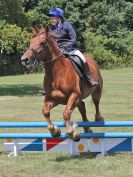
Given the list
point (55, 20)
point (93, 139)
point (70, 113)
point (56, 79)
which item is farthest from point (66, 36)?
point (93, 139)

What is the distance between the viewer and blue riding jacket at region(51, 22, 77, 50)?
912 cm

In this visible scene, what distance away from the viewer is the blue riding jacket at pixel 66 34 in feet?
29.9

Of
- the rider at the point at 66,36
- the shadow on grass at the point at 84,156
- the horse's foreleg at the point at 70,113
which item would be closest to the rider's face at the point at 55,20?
the rider at the point at 66,36

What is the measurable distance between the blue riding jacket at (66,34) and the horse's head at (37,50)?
21.3 inches

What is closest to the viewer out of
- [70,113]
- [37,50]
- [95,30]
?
[37,50]

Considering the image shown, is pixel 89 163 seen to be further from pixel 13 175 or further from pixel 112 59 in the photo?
pixel 112 59

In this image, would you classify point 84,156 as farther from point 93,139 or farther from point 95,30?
point 95,30

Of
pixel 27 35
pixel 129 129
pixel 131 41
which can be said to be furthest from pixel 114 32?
pixel 129 129

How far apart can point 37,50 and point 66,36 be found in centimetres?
113

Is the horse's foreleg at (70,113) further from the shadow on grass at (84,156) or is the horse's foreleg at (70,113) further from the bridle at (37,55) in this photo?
the bridle at (37,55)

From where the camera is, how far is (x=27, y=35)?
1057 inches

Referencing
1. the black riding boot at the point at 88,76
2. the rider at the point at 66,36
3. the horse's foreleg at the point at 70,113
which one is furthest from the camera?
the black riding boot at the point at 88,76

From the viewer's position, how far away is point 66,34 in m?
9.20

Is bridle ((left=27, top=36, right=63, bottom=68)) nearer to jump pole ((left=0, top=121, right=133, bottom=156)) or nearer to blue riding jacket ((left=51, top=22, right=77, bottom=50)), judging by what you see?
blue riding jacket ((left=51, top=22, right=77, bottom=50))
